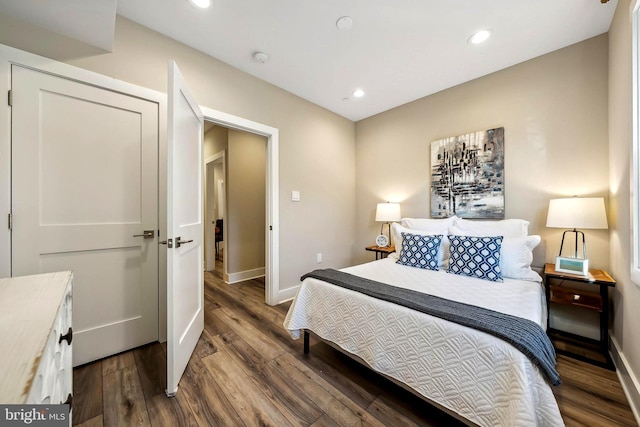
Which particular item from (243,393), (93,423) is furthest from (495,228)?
(93,423)

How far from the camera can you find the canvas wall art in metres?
2.49

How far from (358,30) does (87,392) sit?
123 inches

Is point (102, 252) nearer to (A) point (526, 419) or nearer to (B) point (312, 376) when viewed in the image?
(B) point (312, 376)

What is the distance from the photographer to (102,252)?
1.78 metres

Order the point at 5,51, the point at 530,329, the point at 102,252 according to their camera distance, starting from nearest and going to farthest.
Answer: the point at 530,329
the point at 5,51
the point at 102,252

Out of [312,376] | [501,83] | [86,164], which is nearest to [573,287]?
[501,83]

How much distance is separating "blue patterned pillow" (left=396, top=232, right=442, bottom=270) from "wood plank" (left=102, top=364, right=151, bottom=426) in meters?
2.17

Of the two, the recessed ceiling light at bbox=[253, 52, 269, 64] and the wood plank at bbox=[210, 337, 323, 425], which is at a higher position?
the recessed ceiling light at bbox=[253, 52, 269, 64]

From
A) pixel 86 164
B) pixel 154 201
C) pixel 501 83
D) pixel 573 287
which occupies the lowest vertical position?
pixel 573 287

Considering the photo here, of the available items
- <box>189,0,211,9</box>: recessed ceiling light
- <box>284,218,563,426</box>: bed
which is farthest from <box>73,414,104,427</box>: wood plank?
<box>189,0,211,9</box>: recessed ceiling light

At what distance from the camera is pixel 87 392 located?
4.83 feet

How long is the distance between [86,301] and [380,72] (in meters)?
3.20

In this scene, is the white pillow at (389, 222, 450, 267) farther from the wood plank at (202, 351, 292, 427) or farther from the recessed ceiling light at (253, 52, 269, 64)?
the recessed ceiling light at (253, 52, 269, 64)

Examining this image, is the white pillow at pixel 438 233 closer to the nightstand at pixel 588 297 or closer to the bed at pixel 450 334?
the bed at pixel 450 334
